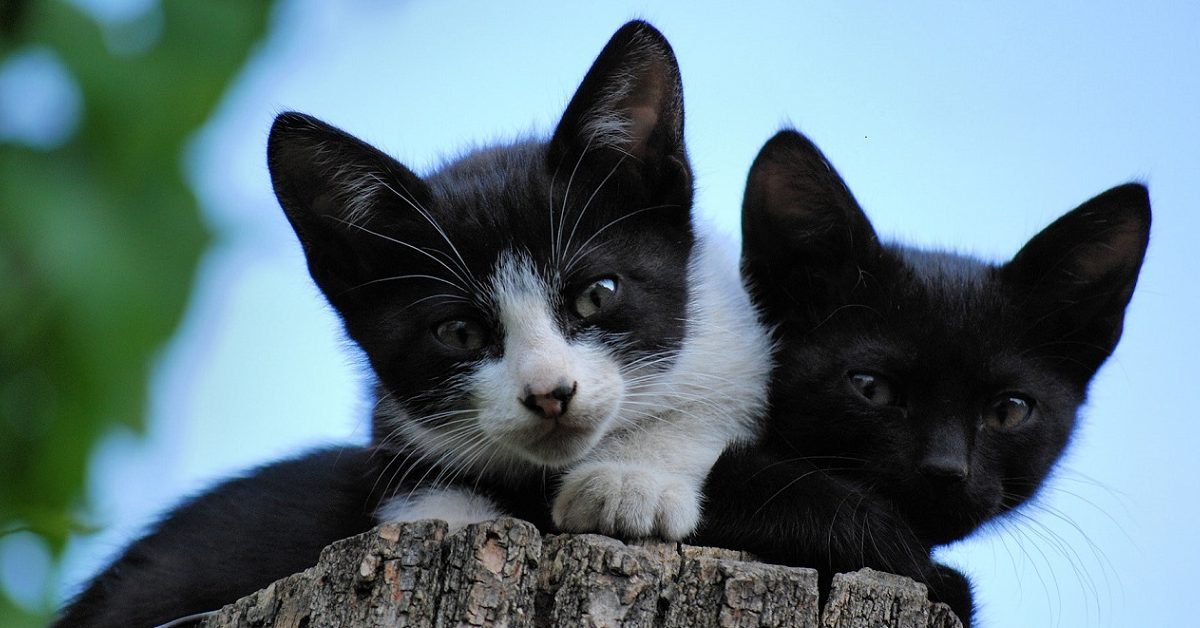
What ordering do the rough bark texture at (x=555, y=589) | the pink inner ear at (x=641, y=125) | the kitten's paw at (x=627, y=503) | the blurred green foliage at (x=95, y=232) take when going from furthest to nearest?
the pink inner ear at (x=641, y=125) → the blurred green foliage at (x=95, y=232) → the kitten's paw at (x=627, y=503) → the rough bark texture at (x=555, y=589)

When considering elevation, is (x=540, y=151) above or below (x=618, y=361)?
above

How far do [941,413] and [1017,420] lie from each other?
0.85 ft

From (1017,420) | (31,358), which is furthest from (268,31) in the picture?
(1017,420)

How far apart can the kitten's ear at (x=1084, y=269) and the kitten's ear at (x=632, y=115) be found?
92 cm

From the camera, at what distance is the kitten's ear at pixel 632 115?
292cm

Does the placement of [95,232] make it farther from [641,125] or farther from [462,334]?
[641,125]

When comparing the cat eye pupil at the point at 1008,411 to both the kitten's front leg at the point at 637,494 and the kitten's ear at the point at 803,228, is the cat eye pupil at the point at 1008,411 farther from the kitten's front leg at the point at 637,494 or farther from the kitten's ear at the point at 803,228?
the kitten's front leg at the point at 637,494

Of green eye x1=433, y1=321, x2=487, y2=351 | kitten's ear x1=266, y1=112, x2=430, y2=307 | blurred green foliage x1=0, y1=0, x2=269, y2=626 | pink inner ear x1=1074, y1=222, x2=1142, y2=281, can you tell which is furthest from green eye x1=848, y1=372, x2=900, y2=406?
blurred green foliage x1=0, y1=0, x2=269, y2=626

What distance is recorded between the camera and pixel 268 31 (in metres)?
2.89

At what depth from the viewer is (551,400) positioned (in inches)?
103

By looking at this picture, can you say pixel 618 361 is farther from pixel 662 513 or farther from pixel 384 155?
pixel 384 155

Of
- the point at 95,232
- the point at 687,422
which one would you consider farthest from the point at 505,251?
the point at 95,232

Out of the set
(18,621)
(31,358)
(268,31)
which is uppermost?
(268,31)

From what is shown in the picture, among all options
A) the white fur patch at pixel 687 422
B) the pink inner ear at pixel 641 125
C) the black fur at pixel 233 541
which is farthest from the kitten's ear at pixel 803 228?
the black fur at pixel 233 541
